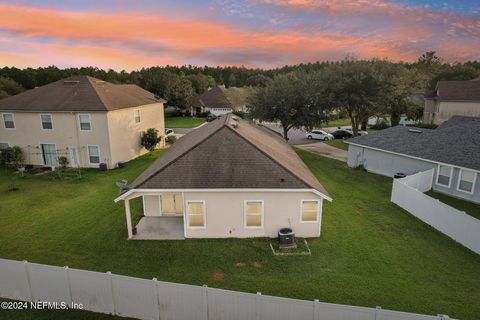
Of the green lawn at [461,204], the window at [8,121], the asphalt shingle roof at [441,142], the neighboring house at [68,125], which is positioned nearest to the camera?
the green lawn at [461,204]

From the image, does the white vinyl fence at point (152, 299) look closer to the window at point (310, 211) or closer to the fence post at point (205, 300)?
the fence post at point (205, 300)

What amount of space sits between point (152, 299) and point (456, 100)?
169 ft

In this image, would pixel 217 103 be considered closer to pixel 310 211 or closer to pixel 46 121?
pixel 46 121

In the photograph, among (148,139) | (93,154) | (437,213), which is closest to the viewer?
(437,213)

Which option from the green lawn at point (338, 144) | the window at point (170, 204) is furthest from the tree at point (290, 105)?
the window at point (170, 204)

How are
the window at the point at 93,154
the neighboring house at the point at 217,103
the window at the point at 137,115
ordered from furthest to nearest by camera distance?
the neighboring house at the point at 217,103
the window at the point at 137,115
the window at the point at 93,154

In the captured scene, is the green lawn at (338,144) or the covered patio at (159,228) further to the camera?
the green lawn at (338,144)

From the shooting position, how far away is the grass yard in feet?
37.2

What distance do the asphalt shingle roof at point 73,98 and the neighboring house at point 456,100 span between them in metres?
44.3

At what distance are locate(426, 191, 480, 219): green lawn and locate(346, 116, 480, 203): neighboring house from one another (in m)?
0.46

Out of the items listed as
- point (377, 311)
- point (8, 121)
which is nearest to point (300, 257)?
point (377, 311)

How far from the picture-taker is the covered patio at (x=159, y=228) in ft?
51.5

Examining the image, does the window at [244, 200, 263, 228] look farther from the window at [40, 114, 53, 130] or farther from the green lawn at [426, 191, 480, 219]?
the window at [40, 114, 53, 130]

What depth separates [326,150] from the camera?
38375 mm
